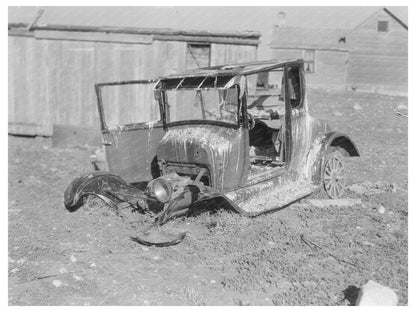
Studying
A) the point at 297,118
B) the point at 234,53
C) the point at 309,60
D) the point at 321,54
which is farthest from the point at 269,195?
the point at 309,60

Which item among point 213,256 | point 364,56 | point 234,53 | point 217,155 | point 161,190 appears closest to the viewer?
point 213,256

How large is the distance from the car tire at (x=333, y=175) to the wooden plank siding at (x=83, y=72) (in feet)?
18.0

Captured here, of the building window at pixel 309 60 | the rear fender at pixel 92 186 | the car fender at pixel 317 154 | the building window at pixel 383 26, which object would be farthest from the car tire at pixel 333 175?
the building window at pixel 383 26

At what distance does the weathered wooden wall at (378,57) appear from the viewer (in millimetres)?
31500

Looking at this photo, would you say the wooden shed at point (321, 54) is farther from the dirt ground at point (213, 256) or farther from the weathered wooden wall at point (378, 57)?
the dirt ground at point (213, 256)

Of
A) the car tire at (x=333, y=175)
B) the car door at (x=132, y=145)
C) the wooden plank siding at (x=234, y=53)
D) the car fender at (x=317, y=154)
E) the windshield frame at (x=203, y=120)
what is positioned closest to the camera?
the windshield frame at (x=203, y=120)

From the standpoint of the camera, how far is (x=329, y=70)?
32.4 m

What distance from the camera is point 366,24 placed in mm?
32250

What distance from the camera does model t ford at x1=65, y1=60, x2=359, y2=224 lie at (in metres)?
6.18

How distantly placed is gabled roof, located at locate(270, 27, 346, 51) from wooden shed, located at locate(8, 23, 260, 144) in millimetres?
21683

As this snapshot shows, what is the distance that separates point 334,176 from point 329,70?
26.3 metres

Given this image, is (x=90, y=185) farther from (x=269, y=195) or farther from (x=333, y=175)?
(x=333, y=175)

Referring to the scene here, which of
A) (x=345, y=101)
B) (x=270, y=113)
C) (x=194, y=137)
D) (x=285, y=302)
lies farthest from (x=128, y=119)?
(x=345, y=101)
